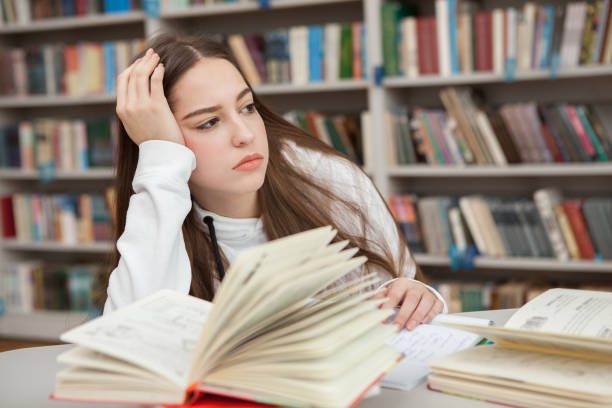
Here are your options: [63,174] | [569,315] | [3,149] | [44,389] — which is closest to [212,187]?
[44,389]

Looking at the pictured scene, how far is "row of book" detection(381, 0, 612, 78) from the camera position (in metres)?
2.54

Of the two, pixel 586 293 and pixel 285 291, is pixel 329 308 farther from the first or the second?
pixel 586 293

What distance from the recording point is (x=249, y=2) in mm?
3113

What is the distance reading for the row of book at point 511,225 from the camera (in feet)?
8.60

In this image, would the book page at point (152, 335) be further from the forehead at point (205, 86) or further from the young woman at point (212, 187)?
the forehead at point (205, 86)

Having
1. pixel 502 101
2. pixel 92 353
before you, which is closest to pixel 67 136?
pixel 502 101

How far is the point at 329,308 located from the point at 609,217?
2129 millimetres

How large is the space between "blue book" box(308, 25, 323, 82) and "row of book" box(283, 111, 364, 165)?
187 mm

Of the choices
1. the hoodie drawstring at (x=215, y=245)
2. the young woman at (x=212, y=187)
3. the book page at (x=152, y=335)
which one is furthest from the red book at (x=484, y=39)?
the book page at (x=152, y=335)

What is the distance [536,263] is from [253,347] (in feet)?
7.30

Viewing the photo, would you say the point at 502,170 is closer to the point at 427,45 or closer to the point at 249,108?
the point at 427,45

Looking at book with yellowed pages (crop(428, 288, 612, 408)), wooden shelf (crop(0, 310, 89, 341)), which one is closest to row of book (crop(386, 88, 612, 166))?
book with yellowed pages (crop(428, 288, 612, 408))

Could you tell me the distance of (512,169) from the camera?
107 inches

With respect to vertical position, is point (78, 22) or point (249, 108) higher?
point (78, 22)
